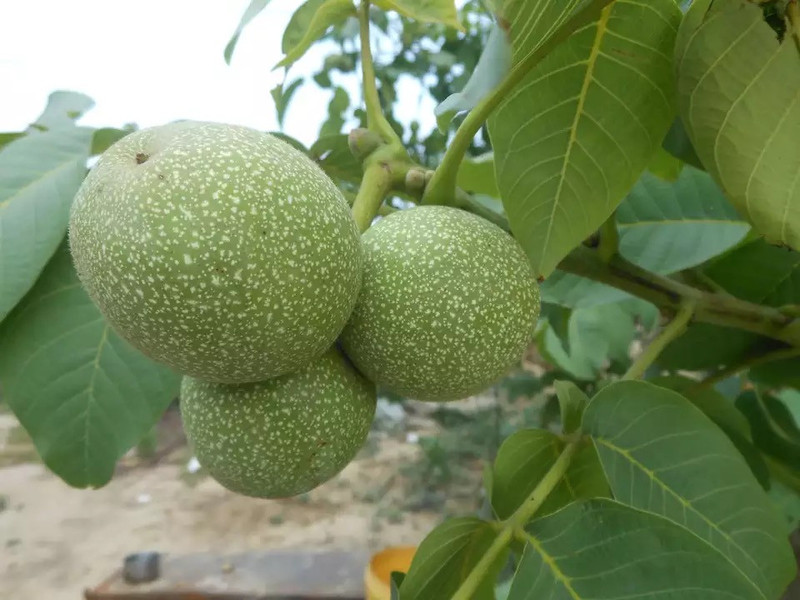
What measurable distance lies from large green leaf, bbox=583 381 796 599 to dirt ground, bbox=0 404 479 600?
254 centimetres

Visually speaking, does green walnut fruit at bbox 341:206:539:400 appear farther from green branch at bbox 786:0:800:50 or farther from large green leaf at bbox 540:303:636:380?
large green leaf at bbox 540:303:636:380

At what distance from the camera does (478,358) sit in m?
0.64

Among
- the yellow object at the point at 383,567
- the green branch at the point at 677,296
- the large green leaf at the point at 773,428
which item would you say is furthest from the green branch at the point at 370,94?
the yellow object at the point at 383,567

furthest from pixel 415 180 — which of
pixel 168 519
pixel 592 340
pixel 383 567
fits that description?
pixel 168 519

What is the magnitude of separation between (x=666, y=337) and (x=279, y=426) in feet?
1.43

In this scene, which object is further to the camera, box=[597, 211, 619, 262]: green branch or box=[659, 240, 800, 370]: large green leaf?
box=[659, 240, 800, 370]: large green leaf

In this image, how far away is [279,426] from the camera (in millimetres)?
623

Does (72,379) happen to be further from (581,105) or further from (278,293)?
(581,105)

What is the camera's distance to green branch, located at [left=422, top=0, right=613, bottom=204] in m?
0.51

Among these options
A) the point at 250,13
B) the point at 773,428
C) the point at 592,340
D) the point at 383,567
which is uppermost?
the point at 250,13

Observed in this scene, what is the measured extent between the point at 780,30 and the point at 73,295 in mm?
687

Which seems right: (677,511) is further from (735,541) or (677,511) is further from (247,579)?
(247,579)

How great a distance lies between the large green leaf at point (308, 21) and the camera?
29.5 inches

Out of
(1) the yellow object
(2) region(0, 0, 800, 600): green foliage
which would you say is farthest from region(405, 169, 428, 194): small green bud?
(1) the yellow object
